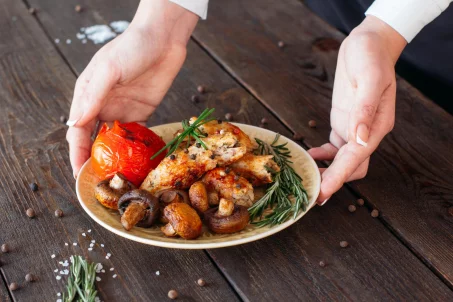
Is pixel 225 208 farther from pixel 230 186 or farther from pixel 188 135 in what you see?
pixel 188 135

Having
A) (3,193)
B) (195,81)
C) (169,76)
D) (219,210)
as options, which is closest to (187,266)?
(219,210)

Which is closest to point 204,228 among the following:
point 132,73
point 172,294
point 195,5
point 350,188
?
point 172,294

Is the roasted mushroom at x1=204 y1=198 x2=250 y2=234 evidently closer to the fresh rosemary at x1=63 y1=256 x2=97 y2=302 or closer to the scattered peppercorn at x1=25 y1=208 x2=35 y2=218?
the fresh rosemary at x1=63 y1=256 x2=97 y2=302

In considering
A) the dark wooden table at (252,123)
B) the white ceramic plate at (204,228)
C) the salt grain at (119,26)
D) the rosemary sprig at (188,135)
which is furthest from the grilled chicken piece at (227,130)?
the salt grain at (119,26)

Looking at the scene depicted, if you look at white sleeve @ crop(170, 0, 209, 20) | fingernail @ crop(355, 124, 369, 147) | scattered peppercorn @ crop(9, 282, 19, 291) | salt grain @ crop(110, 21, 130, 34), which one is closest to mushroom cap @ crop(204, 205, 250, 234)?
fingernail @ crop(355, 124, 369, 147)

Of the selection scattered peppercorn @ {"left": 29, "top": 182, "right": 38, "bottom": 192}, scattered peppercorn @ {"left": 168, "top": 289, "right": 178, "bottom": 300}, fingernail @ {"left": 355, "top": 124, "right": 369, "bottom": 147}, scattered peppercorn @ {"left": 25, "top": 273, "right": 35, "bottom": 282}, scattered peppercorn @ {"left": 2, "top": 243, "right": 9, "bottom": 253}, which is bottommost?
scattered peppercorn @ {"left": 29, "top": 182, "right": 38, "bottom": 192}
